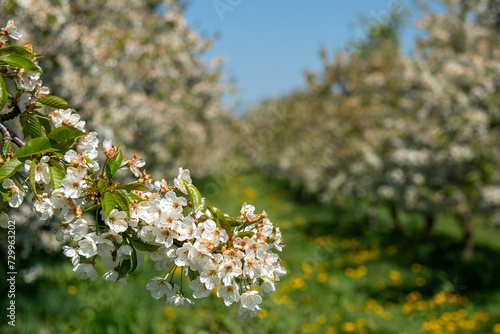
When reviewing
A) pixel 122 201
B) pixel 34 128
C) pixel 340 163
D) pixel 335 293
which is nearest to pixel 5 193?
pixel 34 128

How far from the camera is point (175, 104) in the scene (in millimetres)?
10242

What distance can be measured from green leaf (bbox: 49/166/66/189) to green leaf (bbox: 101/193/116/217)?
142mm

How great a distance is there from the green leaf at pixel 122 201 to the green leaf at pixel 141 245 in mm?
104

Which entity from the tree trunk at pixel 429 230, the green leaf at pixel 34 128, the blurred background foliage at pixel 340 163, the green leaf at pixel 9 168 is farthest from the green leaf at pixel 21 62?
the tree trunk at pixel 429 230

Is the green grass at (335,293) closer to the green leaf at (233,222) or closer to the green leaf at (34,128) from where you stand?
the green leaf at (34,128)

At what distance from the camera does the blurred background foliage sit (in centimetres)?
454

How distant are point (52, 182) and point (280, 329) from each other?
3900 mm

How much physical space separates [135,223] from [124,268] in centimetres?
16

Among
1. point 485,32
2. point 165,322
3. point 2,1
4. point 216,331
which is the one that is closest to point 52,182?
point 165,322

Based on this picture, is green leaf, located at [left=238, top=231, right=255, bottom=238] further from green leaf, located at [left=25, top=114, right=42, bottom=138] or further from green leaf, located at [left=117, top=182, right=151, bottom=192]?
green leaf, located at [left=25, top=114, right=42, bottom=138]

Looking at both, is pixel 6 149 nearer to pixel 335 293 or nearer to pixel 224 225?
pixel 224 225

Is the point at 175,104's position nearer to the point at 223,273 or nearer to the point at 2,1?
the point at 2,1

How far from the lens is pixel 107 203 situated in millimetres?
→ 1246

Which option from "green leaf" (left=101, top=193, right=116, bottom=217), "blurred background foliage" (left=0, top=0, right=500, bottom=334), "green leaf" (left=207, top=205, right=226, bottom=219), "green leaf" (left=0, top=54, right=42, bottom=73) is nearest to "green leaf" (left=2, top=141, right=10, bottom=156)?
"green leaf" (left=0, top=54, right=42, bottom=73)
